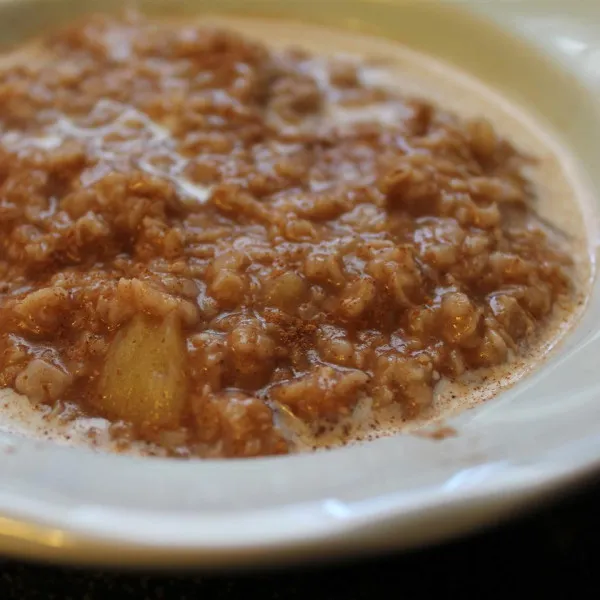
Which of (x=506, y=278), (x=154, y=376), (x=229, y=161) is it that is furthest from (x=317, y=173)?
(x=154, y=376)

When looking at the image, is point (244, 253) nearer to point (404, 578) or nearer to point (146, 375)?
point (146, 375)

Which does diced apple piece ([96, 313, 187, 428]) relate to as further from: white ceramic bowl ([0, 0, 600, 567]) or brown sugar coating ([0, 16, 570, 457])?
white ceramic bowl ([0, 0, 600, 567])

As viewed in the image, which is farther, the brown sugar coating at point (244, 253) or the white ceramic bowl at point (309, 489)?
the brown sugar coating at point (244, 253)

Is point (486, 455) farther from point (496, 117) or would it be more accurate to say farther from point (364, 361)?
point (496, 117)

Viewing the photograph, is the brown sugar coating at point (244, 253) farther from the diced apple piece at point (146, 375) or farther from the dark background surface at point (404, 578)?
the dark background surface at point (404, 578)

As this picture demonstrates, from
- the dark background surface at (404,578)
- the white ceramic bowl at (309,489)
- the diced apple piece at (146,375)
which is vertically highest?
the white ceramic bowl at (309,489)

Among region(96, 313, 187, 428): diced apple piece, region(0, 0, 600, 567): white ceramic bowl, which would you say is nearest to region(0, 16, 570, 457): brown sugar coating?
region(96, 313, 187, 428): diced apple piece

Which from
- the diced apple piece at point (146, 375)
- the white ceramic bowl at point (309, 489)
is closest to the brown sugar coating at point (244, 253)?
the diced apple piece at point (146, 375)
